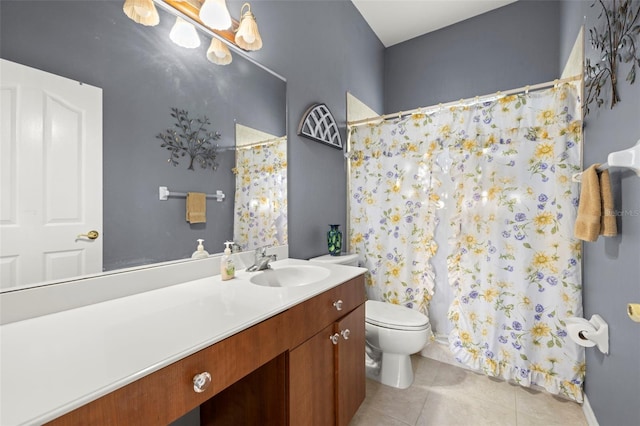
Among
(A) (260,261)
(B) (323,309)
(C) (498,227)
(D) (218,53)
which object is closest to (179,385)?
(B) (323,309)

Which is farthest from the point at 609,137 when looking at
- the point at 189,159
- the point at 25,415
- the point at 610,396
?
the point at 25,415

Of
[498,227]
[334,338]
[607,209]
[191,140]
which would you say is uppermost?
[191,140]

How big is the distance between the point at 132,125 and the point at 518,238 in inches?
85.4

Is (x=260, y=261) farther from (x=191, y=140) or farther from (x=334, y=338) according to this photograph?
(x=191, y=140)

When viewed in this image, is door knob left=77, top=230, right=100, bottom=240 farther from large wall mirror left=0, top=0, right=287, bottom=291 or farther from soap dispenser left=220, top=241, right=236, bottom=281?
soap dispenser left=220, top=241, right=236, bottom=281

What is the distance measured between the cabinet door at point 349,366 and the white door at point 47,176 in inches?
40.1

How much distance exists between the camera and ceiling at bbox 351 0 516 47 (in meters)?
2.57

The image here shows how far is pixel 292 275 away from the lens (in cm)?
156

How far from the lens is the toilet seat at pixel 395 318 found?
1.78 meters

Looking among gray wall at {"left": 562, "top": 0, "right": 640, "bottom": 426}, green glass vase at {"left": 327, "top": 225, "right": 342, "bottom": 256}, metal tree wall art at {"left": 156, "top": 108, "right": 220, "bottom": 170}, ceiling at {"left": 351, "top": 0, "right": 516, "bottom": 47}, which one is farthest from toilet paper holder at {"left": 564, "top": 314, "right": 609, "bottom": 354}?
ceiling at {"left": 351, "top": 0, "right": 516, "bottom": 47}

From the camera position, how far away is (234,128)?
1.49m

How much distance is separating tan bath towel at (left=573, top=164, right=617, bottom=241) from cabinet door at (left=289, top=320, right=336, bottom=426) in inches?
46.5

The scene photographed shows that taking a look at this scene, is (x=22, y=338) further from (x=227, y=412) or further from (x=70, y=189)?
(x=227, y=412)

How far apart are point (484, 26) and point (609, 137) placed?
2.08m
